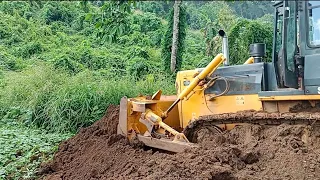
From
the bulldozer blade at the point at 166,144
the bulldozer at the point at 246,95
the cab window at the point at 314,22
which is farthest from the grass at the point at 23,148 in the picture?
the cab window at the point at 314,22

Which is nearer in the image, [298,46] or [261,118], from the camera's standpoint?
[298,46]

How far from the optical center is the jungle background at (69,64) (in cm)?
760

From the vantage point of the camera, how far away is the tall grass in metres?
9.68

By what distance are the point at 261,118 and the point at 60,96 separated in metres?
5.84

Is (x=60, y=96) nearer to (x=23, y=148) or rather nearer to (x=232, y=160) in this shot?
→ (x=23, y=148)

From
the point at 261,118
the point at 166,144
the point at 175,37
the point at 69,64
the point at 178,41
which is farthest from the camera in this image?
the point at 69,64

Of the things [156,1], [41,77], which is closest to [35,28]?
[41,77]

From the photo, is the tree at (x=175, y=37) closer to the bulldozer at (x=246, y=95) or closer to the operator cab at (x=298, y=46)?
the bulldozer at (x=246, y=95)

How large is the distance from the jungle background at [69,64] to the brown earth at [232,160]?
4.93 ft

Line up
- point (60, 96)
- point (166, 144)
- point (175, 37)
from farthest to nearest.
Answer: point (175, 37), point (60, 96), point (166, 144)

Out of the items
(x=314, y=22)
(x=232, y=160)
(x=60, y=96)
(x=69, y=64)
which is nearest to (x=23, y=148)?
(x=60, y=96)

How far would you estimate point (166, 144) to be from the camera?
615 cm

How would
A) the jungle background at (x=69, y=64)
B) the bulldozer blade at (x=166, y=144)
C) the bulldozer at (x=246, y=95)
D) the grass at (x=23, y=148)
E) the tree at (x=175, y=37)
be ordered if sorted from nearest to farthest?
the bulldozer at (x=246, y=95)
the bulldozer blade at (x=166, y=144)
the grass at (x=23, y=148)
the jungle background at (x=69, y=64)
the tree at (x=175, y=37)

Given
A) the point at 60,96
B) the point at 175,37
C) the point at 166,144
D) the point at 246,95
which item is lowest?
the point at 166,144
